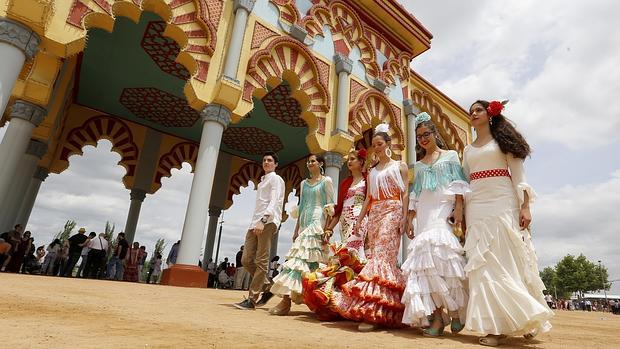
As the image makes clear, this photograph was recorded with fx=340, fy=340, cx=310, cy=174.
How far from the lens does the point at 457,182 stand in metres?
2.52

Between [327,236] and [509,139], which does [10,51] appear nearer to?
[327,236]

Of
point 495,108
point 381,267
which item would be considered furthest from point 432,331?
point 495,108

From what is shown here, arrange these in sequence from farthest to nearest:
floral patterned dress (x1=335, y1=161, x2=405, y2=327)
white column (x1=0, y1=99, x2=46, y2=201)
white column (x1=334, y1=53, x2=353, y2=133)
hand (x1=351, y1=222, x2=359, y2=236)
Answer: white column (x1=334, y1=53, x2=353, y2=133) < white column (x1=0, y1=99, x2=46, y2=201) < hand (x1=351, y1=222, x2=359, y2=236) < floral patterned dress (x1=335, y1=161, x2=405, y2=327)

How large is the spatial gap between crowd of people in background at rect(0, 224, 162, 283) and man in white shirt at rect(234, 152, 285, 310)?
→ 6.88 metres

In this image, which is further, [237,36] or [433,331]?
[237,36]

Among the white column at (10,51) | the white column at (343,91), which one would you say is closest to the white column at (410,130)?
the white column at (343,91)

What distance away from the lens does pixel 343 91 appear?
8898mm

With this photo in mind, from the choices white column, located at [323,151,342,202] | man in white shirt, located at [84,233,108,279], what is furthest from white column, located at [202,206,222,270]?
white column, located at [323,151,342,202]

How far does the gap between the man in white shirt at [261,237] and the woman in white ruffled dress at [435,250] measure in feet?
4.51

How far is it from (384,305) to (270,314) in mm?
1111

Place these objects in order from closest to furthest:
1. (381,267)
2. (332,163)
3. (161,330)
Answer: (161,330) → (381,267) → (332,163)

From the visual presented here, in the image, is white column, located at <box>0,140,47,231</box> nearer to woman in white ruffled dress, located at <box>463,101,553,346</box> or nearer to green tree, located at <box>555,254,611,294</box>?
woman in white ruffled dress, located at <box>463,101,553,346</box>

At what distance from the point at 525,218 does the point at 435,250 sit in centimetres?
63

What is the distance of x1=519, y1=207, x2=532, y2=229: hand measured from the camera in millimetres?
2305
